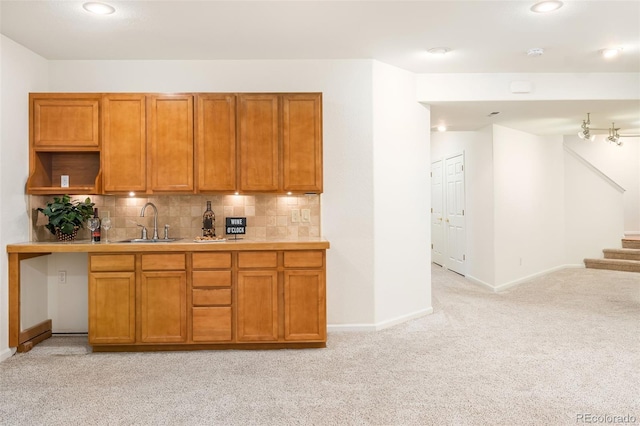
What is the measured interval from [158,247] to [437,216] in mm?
6445

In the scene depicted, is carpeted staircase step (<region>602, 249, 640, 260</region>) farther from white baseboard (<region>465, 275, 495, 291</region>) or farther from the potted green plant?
the potted green plant

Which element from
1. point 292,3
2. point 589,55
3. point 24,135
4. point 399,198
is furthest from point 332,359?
point 589,55

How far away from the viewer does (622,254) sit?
820 cm

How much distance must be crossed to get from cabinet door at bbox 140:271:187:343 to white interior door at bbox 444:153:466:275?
5.22m

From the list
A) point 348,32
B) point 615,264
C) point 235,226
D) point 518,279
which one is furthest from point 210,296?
point 615,264

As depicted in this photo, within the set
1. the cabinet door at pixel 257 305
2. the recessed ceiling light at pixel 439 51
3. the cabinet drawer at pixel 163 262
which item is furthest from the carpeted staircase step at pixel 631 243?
the cabinet drawer at pixel 163 262

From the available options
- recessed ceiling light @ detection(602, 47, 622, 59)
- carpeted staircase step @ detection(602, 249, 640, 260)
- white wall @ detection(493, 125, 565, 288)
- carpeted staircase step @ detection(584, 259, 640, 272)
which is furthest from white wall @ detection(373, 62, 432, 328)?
carpeted staircase step @ detection(602, 249, 640, 260)

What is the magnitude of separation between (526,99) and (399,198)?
190 cm

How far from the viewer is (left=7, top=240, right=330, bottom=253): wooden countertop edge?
3742 mm

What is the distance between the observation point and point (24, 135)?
4.04 metres

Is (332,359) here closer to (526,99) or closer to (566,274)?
(526,99)

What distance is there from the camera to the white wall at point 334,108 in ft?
14.5

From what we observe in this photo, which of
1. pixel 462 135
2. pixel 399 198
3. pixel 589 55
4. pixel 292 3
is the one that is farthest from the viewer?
pixel 462 135

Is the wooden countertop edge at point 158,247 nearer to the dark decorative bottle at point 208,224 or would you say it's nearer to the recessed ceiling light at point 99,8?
the dark decorative bottle at point 208,224
